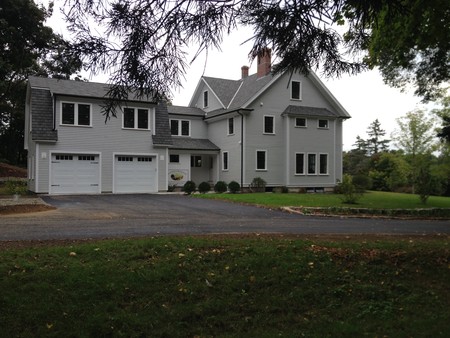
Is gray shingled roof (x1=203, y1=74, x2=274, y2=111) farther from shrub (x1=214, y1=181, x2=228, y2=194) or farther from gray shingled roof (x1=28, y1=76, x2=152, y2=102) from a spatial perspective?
gray shingled roof (x1=28, y1=76, x2=152, y2=102)

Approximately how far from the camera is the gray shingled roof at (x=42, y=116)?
71.2 ft

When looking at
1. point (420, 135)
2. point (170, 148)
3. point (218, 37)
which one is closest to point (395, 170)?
point (420, 135)

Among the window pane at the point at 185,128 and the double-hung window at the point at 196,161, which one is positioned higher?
the window pane at the point at 185,128

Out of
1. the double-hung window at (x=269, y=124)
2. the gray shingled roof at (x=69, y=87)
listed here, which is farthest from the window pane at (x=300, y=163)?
the gray shingled roof at (x=69, y=87)

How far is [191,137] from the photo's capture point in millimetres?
30078

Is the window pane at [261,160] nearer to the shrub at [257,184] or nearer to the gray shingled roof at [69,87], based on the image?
the shrub at [257,184]

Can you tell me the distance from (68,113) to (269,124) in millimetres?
12867

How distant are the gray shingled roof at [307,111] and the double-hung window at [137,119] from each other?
30.9 feet

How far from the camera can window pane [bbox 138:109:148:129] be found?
2484 cm

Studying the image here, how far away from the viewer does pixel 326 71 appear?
630cm

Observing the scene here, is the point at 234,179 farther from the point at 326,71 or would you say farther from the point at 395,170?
the point at 326,71

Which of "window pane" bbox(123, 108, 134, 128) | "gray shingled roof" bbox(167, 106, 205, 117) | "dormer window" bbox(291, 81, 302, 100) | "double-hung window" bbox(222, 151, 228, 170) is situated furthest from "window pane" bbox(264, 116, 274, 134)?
"window pane" bbox(123, 108, 134, 128)

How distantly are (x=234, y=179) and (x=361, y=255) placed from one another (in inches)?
797

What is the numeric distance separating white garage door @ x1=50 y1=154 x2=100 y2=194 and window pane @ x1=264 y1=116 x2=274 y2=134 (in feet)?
36.8
